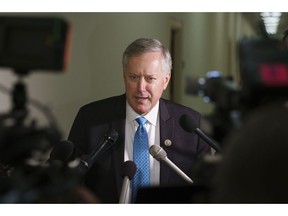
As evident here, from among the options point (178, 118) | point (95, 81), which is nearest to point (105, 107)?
point (95, 81)

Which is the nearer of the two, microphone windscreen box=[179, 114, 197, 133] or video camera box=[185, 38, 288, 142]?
video camera box=[185, 38, 288, 142]

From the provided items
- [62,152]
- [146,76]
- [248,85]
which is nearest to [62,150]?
[62,152]

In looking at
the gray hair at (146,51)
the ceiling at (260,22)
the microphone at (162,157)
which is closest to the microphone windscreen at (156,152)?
the microphone at (162,157)

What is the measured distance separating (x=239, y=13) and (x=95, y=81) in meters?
0.48

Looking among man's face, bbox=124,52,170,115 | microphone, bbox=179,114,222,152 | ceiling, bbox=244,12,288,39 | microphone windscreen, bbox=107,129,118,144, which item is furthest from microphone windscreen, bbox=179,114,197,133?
ceiling, bbox=244,12,288,39

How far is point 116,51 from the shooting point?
203 cm

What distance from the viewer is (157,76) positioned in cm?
204

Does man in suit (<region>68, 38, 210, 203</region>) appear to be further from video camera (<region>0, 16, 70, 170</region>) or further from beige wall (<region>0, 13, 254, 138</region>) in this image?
video camera (<region>0, 16, 70, 170</region>)

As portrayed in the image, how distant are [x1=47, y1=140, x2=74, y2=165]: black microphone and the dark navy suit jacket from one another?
0.02 meters

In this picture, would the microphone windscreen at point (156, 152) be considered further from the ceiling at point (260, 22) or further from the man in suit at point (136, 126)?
the ceiling at point (260, 22)

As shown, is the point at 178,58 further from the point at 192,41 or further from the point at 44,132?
the point at 44,132

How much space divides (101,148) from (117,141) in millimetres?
54

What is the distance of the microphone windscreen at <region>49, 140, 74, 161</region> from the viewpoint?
2.00 metres

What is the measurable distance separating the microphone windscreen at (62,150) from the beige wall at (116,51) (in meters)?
0.03
